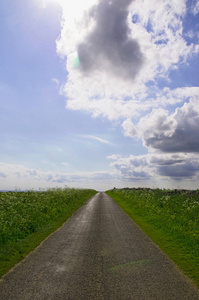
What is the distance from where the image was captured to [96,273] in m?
7.09

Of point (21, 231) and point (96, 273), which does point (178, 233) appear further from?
point (21, 231)

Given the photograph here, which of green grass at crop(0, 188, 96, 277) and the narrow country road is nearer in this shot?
the narrow country road

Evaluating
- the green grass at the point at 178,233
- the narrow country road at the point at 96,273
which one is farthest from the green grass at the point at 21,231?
the green grass at the point at 178,233

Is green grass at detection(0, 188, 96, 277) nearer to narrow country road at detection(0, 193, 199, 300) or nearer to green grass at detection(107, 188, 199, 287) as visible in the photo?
narrow country road at detection(0, 193, 199, 300)

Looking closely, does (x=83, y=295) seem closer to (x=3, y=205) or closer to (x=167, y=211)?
(x=3, y=205)

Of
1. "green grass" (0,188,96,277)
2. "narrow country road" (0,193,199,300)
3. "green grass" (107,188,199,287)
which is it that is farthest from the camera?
"green grass" (0,188,96,277)

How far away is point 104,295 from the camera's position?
5.73 m

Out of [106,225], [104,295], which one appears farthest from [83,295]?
[106,225]

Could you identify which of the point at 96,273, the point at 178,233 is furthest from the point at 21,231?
the point at 178,233

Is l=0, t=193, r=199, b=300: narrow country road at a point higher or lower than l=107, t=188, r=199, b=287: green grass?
lower

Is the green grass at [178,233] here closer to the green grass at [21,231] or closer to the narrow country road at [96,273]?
the narrow country road at [96,273]

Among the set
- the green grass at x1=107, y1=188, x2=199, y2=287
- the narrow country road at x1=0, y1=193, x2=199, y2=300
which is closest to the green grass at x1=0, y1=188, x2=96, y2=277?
the narrow country road at x1=0, y1=193, x2=199, y2=300

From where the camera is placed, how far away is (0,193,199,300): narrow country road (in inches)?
230

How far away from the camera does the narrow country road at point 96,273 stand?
19.2 ft
